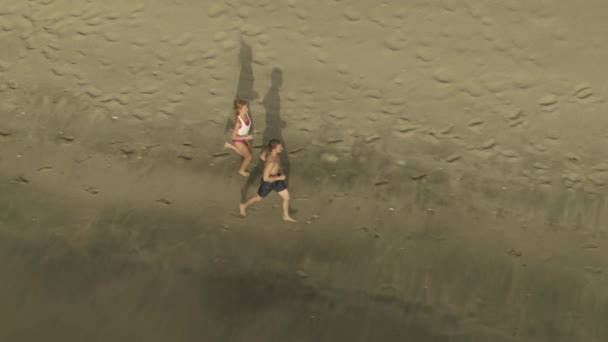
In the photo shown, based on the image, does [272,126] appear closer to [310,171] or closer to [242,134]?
[310,171]

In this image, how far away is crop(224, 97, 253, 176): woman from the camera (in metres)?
7.03

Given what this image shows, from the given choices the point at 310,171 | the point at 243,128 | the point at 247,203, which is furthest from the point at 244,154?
the point at 310,171

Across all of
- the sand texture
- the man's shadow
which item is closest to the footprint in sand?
the sand texture

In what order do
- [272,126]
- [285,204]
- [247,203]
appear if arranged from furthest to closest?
[272,126] → [247,203] → [285,204]

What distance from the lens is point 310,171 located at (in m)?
7.83

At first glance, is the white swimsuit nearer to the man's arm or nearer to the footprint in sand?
the man's arm

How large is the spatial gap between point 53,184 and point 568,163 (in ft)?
26.1

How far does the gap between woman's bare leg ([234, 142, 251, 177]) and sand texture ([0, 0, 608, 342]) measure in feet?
0.73

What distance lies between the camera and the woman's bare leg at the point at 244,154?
24.1 feet

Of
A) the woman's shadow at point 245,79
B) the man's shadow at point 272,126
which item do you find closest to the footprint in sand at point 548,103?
the man's shadow at point 272,126

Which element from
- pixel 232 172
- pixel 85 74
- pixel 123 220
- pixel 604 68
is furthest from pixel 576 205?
pixel 85 74

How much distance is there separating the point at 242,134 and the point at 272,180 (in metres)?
1.04

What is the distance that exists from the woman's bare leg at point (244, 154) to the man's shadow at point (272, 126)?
14 centimetres

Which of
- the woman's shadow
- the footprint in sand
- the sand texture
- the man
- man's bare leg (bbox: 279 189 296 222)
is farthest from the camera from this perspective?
the woman's shadow
